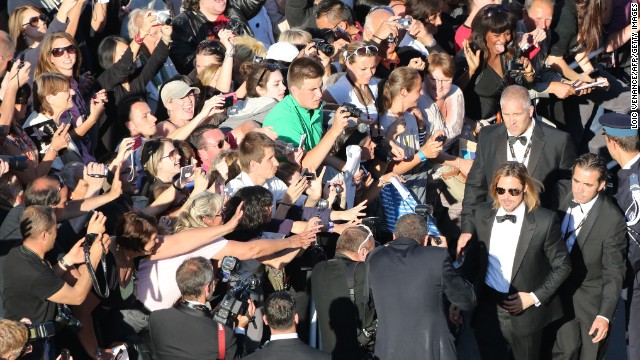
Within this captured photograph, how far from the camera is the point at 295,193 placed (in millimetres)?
8164

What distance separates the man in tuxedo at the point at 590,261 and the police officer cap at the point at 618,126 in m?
0.59

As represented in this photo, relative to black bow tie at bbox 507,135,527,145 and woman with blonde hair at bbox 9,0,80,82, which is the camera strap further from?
black bow tie at bbox 507,135,527,145

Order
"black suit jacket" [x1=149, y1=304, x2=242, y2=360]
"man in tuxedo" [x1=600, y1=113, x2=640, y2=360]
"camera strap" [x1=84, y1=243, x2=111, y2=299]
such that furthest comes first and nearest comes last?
"man in tuxedo" [x1=600, y1=113, x2=640, y2=360] < "camera strap" [x1=84, y1=243, x2=111, y2=299] < "black suit jacket" [x1=149, y1=304, x2=242, y2=360]

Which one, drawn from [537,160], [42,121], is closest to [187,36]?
[42,121]

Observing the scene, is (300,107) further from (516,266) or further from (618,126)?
(618,126)

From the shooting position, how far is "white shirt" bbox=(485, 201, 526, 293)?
8.00 meters

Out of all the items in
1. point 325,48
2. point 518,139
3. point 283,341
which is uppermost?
point 283,341

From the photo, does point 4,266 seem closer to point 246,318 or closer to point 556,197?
point 246,318

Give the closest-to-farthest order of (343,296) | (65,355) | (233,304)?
(65,355), (233,304), (343,296)

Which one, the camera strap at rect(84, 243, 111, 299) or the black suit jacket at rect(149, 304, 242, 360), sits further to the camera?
the camera strap at rect(84, 243, 111, 299)

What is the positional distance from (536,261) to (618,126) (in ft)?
5.12

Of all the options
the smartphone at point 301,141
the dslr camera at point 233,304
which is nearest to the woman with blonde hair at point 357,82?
the smartphone at point 301,141

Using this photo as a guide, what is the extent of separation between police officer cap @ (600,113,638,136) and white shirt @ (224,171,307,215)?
2544 millimetres

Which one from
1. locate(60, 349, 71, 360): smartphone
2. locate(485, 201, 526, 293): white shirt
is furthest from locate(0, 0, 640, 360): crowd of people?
locate(60, 349, 71, 360): smartphone
